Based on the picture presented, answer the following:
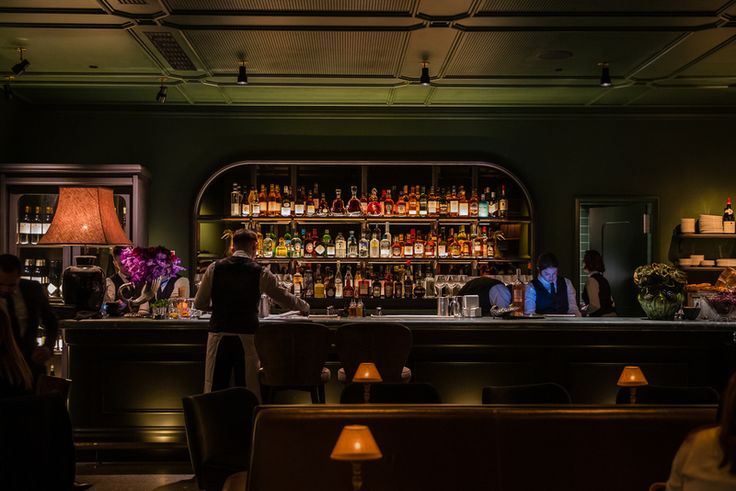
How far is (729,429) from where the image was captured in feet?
6.24

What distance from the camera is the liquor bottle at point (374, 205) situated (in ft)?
26.8

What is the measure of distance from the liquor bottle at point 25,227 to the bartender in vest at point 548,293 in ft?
15.8

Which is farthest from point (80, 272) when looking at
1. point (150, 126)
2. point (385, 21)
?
point (150, 126)

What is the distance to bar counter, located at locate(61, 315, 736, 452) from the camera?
17.8ft

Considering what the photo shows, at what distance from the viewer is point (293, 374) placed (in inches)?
188

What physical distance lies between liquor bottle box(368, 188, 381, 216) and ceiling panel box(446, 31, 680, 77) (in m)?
1.58

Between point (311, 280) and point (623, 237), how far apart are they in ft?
11.0

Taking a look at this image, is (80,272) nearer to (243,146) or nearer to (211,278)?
(211,278)

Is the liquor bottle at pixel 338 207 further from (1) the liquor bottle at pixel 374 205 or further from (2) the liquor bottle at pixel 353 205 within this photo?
(1) the liquor bottle at pixel 374 205

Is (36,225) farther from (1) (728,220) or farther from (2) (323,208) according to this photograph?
(1) (728,220)

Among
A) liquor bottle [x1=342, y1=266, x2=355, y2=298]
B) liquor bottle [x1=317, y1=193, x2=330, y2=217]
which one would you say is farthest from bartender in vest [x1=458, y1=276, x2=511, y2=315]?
liquor bottle [x1=317, y1=193, x2=330, y2=217]

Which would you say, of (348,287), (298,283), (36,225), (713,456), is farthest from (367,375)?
(36,225)

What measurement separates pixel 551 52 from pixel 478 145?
2.28 m

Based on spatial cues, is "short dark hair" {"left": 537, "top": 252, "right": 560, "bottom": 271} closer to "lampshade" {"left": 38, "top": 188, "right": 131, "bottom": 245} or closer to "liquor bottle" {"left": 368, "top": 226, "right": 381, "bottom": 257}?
"liquor bottle" {"left": 368, "top": 226, "right": 381, "bottom": 257}
